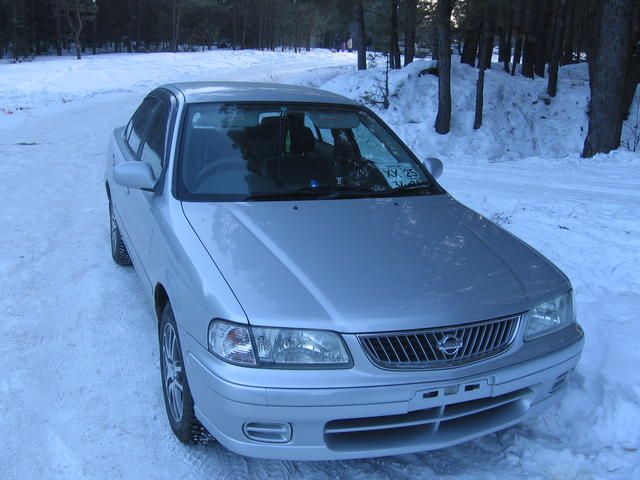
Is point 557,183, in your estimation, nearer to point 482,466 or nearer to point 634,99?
point 482,466

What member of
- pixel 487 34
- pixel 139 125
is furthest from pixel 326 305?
pixel 487 34

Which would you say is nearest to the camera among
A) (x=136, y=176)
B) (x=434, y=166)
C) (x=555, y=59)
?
(x=136, y=176)

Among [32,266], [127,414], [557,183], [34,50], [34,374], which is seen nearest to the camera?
[127,414]

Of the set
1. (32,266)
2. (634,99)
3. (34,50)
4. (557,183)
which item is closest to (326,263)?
(32,266)

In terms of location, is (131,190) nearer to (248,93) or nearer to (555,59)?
(248,93)

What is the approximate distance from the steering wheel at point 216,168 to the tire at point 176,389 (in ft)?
2.63

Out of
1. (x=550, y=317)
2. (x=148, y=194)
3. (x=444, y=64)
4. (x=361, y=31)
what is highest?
(x=361, y=31)

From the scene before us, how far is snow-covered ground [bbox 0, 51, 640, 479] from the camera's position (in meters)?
2.81

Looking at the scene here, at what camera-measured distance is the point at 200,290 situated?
2570 mm

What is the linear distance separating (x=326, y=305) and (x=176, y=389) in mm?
1003

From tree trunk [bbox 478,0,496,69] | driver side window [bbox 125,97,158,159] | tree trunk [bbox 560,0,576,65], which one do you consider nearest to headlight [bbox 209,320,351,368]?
driver side window [bbox 125,97,158,159]

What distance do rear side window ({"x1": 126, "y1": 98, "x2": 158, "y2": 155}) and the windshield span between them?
38.5 inches

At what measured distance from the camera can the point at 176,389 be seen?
2.93m

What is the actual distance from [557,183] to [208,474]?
695cm
